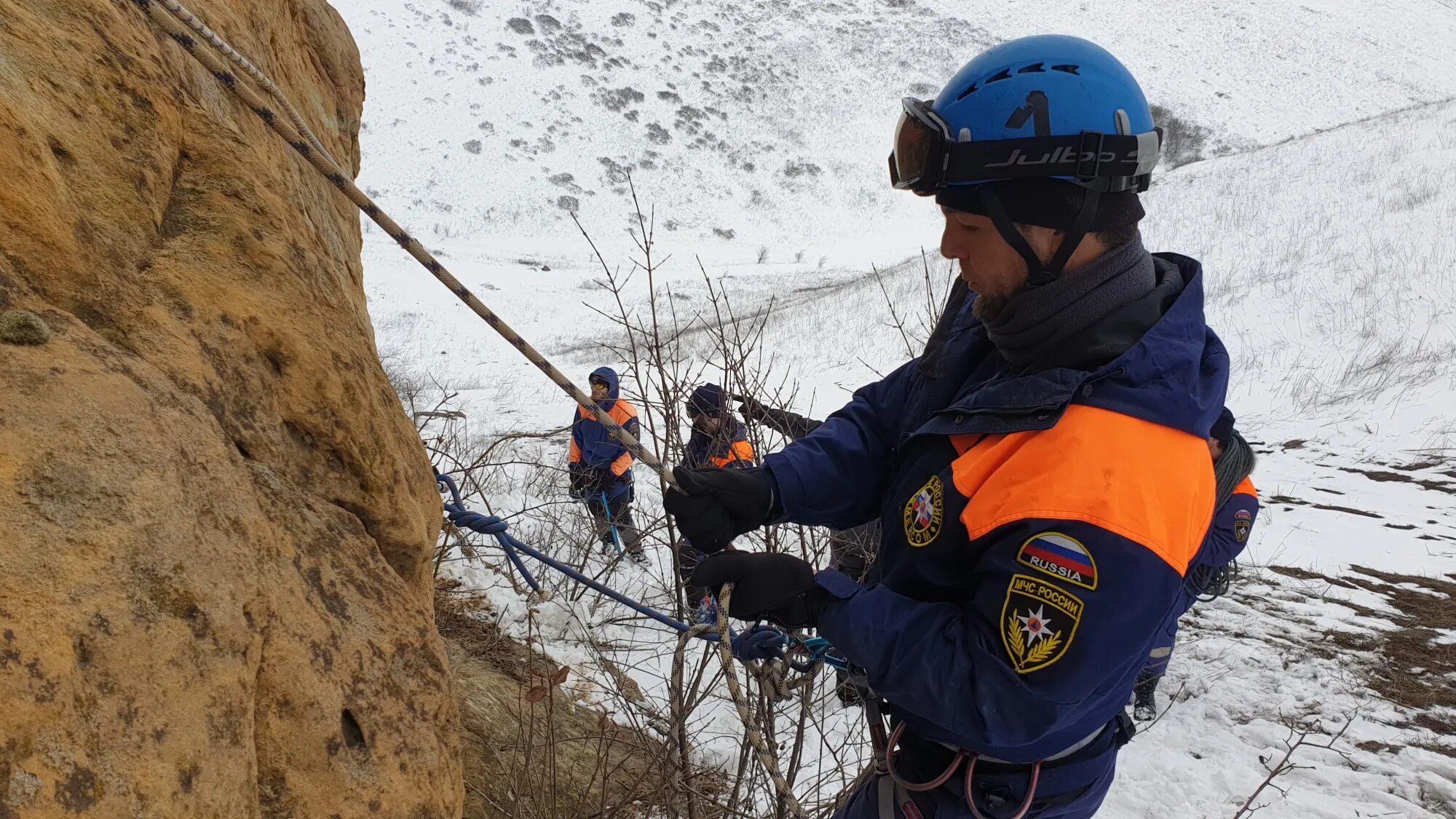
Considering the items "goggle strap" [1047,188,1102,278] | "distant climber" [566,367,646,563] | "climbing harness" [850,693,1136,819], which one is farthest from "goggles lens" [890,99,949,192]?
"distant climber" [566,367,646,563]

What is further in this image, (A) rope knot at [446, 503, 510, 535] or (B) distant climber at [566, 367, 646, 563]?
(B) distant climber at [566, 367, 646, 563]

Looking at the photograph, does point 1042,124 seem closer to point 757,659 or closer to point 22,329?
point 757,659

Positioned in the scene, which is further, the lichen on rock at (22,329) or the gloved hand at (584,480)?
the gloved hand at (584,480)

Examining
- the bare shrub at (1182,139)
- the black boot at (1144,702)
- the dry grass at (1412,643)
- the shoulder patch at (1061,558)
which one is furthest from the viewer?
the bare shrub at (1182,139)

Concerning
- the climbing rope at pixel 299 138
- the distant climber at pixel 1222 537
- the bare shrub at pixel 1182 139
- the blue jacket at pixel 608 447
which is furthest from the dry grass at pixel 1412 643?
the bare shrub at pixel 1182 139

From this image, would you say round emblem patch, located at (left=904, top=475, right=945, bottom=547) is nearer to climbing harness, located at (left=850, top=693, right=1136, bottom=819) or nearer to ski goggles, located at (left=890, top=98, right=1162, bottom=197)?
climbing harness, located at (left=850, top=693, right=1136, bottom=819)

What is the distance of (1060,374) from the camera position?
1.36 m

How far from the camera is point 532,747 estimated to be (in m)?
2.92

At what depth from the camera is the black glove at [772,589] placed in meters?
1.62

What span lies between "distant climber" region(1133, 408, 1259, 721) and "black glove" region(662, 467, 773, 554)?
1113 mm

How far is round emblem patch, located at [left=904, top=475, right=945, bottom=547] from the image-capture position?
1492 mm

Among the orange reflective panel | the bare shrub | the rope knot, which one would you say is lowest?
the orange reflective panel

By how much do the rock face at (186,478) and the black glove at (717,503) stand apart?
62cm

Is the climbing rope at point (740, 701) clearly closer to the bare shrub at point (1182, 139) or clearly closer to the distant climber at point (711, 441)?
the distant climber at point (711, 441)
